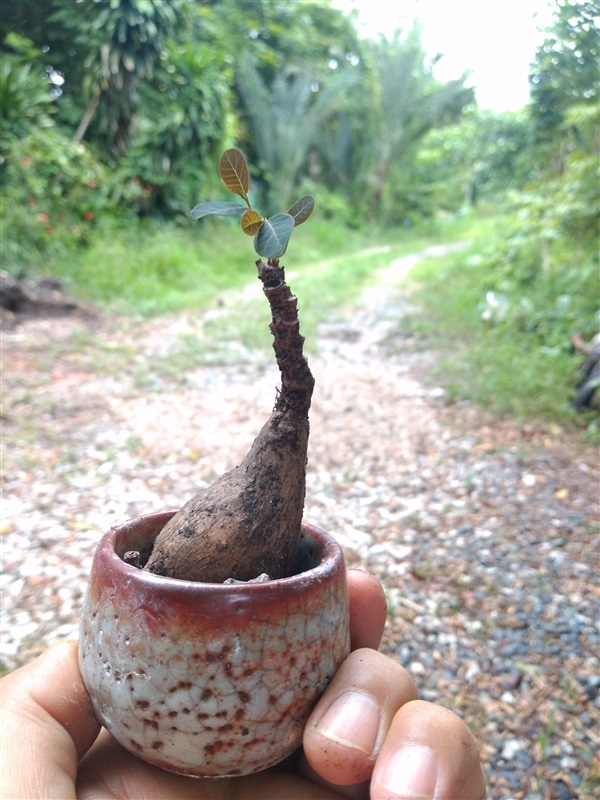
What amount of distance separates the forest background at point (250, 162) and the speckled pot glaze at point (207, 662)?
1304 millimetres

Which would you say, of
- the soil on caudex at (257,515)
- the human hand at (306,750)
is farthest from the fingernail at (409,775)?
the soil on caudex at (257,515)

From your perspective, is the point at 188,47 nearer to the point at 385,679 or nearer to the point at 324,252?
the point at 385,679

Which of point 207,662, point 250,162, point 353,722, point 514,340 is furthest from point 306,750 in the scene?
point 514,340

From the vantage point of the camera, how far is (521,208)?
5992mm

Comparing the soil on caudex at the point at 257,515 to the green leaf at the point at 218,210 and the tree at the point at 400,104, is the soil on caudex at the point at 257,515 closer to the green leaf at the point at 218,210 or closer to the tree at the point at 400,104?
the green leaf at the point at 218,210

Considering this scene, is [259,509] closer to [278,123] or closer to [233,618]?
[233,618]

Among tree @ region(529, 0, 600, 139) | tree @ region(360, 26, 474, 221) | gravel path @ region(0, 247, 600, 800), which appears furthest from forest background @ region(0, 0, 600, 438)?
tree @ region(360, 26, 474, 221)

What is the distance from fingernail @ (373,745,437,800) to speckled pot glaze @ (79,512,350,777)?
0.42 feet

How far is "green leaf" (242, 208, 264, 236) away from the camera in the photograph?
0.81 meters

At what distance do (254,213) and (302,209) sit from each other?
3.0 inches

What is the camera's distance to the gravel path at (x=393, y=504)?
147cm

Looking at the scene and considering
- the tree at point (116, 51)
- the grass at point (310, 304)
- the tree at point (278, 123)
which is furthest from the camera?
the tree at point (278, 123)

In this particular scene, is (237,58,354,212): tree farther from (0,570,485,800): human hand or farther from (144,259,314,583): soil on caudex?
(0,570,485,800): human hand

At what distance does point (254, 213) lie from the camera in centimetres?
82
